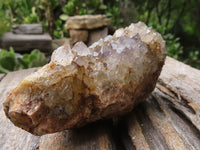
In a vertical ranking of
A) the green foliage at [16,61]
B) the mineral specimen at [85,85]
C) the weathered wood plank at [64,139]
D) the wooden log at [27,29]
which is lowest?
the wooden log at [27,29]

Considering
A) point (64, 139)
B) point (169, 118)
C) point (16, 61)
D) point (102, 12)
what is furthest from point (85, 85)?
point (102, 12)

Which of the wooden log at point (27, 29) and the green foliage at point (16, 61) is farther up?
the green foliage at point (16, 61)

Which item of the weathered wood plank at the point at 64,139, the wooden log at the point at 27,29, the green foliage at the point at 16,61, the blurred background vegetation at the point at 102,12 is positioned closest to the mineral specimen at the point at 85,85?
the weathered wood plank at the point at 64,139

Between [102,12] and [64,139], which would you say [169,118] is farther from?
[102,12]

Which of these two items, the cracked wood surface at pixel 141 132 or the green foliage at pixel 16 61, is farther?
the green foliage at pixel 16 61

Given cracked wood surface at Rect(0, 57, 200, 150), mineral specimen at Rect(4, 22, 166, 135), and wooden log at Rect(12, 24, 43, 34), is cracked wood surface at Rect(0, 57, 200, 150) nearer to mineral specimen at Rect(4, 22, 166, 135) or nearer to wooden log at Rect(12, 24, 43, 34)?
mineral specimen at Rect(4, 22, 166, 135)

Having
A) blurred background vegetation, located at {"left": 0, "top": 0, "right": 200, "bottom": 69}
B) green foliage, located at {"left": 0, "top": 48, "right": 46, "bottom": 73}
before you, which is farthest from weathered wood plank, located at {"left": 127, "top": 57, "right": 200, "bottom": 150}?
blurred background vegetation, located at {"left": 0, "top": 0, "right": 200, "bottom": 69}

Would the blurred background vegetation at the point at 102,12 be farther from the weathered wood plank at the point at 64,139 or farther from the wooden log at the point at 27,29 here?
the weathered wood plank at the point at 64,139
